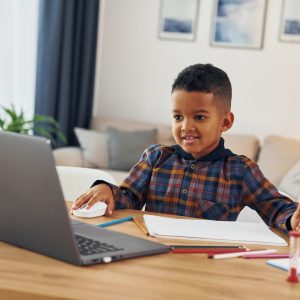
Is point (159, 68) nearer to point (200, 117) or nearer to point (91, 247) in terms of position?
point (200, 117)

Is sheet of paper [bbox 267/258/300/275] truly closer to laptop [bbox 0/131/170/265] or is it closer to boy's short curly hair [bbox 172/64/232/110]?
laptop [bbox 0/131/170/265]

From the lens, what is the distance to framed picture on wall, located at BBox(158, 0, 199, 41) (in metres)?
5.27

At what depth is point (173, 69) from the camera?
5348 millimetres

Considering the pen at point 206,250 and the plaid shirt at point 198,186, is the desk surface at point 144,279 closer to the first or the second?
the pen at point 206,250

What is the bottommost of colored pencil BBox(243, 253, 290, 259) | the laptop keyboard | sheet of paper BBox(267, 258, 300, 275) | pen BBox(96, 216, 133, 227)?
pen BBox(96, 216, 133, 227)

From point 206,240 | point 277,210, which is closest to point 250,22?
point 277,210

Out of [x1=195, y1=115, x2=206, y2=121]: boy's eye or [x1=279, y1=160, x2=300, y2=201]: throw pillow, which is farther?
[x1=279, y1=160, x2=300, y2=201]: throw pillow

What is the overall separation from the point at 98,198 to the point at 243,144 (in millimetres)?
3349

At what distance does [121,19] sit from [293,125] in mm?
1602

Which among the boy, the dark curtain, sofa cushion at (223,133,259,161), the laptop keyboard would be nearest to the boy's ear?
the boy

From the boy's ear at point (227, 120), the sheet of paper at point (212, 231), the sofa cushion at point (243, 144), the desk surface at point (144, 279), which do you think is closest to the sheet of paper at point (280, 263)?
the desk surface at point (144, 279)

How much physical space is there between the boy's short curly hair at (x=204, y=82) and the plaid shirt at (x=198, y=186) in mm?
140

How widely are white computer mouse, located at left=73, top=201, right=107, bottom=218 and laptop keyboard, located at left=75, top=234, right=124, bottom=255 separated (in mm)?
262

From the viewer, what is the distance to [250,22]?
16.9 ft
